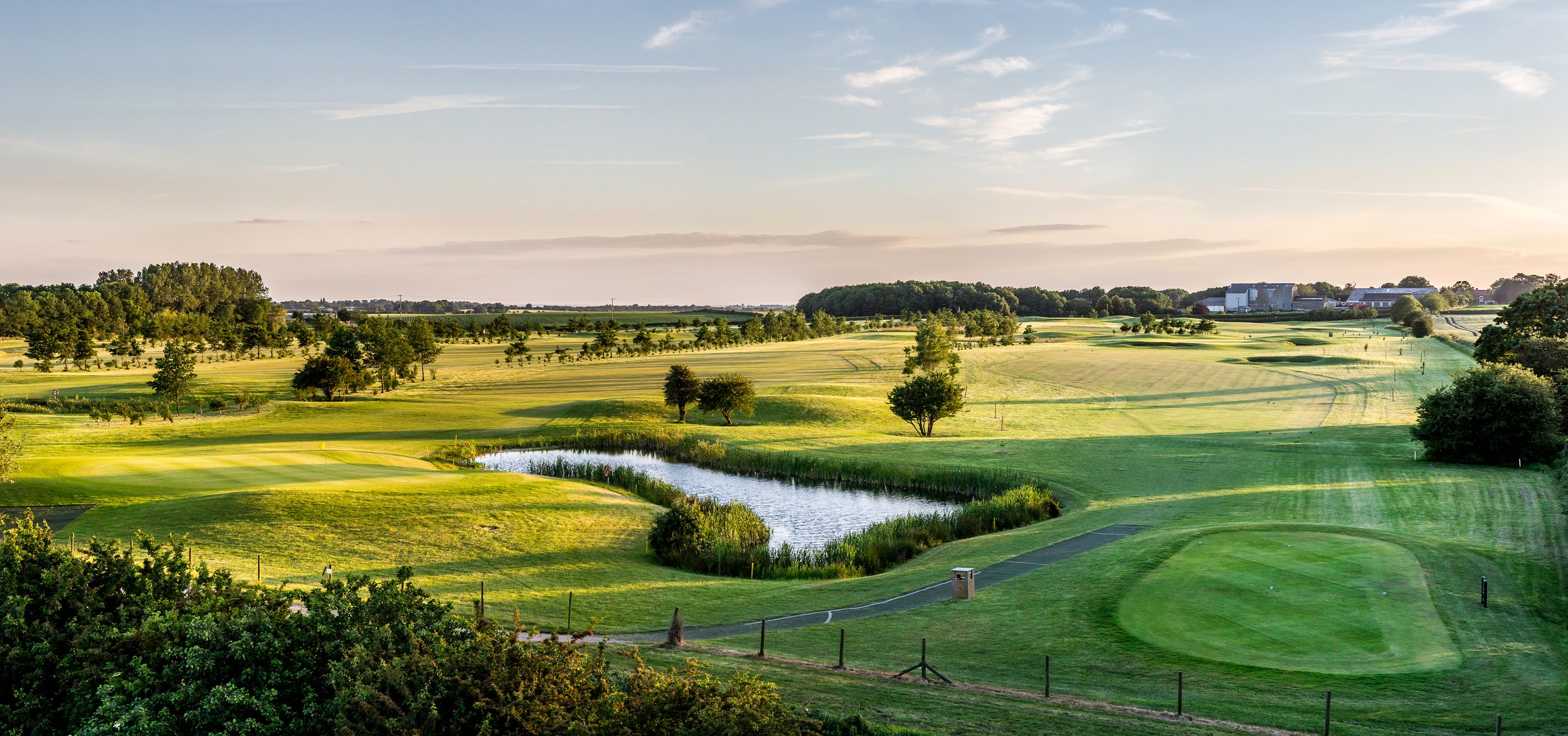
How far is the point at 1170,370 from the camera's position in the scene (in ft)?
319

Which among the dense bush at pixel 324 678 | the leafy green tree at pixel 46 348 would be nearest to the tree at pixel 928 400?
the dense bush at pixel 324 678

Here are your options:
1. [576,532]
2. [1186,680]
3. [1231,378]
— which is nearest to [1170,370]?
[1231,378]

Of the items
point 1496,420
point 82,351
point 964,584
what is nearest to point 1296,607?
point 964,584

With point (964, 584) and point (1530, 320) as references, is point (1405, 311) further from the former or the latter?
point (964, 584)

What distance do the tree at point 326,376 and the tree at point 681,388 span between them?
32020 mm

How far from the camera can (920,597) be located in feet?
78.6

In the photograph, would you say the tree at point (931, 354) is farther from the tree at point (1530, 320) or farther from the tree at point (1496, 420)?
the tree at point (1496, 420)


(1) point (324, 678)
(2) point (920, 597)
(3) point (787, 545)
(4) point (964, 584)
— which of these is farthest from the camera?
(3) point (787, 545)

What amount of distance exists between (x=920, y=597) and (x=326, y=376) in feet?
232

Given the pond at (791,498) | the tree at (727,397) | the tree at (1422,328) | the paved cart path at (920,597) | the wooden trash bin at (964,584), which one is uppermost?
the tree at (1422,328)

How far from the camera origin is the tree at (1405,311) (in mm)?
152113

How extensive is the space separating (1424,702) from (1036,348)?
368 feet

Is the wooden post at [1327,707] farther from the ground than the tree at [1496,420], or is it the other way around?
the tree at [1496,420]

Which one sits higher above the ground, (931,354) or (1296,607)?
(931,354)
